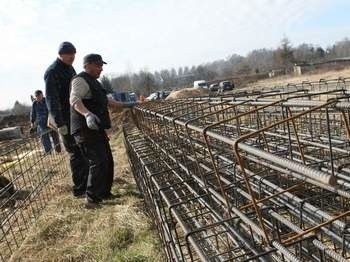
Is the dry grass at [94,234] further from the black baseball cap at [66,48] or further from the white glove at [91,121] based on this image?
the black baseball cap at [66,48]

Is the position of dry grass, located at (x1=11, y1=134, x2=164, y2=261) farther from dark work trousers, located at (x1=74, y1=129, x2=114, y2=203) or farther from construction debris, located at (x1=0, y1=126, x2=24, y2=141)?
construction debris, located at (x1=0, y1=126, x2=24, y2=141)

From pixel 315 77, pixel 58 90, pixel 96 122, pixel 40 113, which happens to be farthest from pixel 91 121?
pixel 315 77

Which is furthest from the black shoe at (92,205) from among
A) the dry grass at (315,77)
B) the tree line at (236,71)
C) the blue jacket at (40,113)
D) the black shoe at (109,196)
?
the tree line at (236,71)

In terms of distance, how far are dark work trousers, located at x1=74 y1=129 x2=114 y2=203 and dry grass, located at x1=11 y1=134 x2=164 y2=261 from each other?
0.22 metres

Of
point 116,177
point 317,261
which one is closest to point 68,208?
point 116,177

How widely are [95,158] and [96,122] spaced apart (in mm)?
484

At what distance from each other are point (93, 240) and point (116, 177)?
3040 millimetres

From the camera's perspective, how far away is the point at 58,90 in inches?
257

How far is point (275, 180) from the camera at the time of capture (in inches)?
170

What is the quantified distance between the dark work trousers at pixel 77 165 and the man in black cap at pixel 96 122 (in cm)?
74

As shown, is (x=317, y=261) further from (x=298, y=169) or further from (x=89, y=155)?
(x=89, y=155)

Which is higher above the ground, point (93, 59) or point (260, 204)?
point (93, 59)

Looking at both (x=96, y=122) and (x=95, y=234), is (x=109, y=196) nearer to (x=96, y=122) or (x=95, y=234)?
(x=96, y=122)

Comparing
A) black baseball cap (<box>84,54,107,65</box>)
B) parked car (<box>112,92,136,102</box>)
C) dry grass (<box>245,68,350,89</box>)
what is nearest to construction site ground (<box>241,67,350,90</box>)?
dry grass (<box>245,68,350,89</box>)
